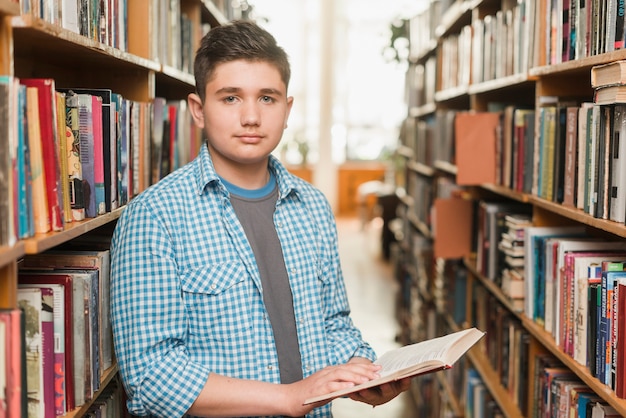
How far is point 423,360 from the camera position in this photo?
→ 4.57 feet

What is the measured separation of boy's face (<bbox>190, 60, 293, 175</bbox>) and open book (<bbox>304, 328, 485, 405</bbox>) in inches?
19.9

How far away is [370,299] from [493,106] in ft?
12.6

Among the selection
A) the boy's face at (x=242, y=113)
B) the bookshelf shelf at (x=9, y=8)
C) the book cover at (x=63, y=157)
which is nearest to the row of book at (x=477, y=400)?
the boy's face at (x=242, y=113)

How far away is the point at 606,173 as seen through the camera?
5.74 feet

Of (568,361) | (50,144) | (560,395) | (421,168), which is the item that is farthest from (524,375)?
(421,168)

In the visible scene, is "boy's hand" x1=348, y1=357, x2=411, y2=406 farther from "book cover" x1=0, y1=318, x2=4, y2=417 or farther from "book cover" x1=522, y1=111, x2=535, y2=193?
A: "book cover" x1=522, y1=111, x2=535, y2=193

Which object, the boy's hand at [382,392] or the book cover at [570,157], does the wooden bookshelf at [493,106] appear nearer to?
the book cover at [570,157]

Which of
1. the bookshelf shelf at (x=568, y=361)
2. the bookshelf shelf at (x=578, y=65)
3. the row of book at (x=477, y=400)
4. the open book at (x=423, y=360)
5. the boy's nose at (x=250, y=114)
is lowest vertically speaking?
the row of book at (x=477, y=400)

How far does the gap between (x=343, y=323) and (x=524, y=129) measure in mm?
1045

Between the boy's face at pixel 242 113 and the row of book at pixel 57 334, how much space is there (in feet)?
1.25

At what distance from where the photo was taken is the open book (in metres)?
1.35

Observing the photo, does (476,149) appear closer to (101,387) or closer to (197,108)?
(197,108)

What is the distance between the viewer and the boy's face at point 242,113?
1584 mm

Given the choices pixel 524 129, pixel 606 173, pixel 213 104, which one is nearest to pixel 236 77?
pixel 213 104
